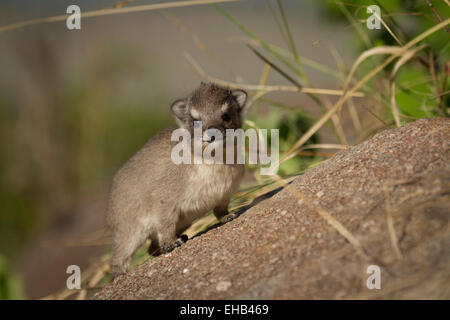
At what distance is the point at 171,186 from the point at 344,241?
2068 millimetres

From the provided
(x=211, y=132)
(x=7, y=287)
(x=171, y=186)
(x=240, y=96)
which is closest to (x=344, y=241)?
(x=211, y=132)

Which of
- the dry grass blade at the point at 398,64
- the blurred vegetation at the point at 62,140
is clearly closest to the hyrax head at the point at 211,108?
the dry grass blade at the point at 398,64

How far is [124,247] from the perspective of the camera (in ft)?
15.0

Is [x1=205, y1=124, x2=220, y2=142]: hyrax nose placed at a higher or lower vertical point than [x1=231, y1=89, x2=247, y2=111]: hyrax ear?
lower

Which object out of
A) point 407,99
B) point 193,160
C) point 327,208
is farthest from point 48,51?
point 327,208

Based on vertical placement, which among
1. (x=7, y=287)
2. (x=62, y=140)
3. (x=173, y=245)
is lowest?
(x=7, y=287)

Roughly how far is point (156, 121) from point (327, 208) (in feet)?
26.7

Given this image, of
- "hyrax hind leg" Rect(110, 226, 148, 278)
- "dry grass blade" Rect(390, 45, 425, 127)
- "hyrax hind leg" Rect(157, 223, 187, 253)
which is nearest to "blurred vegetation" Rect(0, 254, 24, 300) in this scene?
"hyrax hind leg" Rect(110, 226, 148, 278)

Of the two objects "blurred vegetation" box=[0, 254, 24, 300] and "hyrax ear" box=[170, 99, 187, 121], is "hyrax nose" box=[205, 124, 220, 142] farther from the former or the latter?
"blurred vegetation" box=[0, 254, 24, 300]

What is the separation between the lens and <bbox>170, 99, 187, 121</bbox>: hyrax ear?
4.44 metres

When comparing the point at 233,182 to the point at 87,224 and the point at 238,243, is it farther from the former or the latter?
the point at 87,224

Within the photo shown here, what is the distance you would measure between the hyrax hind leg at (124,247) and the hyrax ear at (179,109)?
115 centimetres

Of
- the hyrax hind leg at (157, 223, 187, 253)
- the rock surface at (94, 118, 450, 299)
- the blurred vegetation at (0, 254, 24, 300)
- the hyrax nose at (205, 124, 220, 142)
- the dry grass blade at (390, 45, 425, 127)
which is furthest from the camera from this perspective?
the blurred vegetation at (0, 254, 24, 300)

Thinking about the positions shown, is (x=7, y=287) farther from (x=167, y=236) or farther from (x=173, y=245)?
(x=173, y=245)
